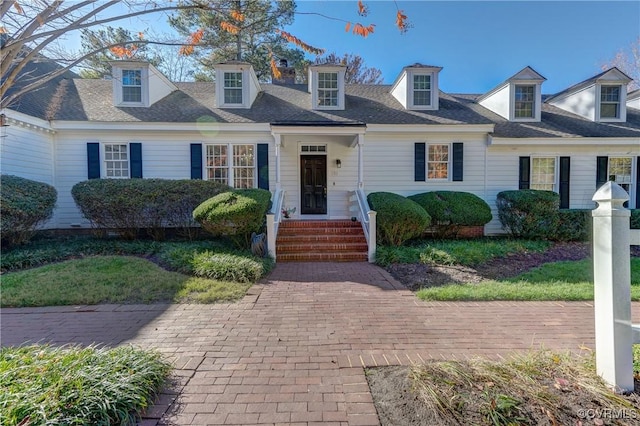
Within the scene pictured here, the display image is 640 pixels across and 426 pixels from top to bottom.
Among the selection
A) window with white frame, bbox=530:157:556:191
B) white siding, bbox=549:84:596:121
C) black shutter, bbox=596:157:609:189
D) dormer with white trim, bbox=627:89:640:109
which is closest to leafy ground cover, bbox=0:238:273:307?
window with white frame, bbox=530:157:556:191

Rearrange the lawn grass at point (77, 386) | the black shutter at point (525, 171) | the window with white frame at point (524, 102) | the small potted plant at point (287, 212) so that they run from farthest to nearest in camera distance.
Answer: the window with white frame at point (524, 102)
the black shutter at point (525, 171)
the small potted plant at point (287, 212)
the lawn grass at point (77, 386)

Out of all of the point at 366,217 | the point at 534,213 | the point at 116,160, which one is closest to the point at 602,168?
the point at 534,213

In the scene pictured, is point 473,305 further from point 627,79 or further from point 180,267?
point 627,79

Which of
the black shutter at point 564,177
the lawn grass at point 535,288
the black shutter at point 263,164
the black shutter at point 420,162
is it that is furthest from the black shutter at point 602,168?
the black shutter at point 263,164

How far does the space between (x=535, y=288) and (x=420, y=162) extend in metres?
6.04

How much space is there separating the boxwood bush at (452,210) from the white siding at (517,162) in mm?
1220

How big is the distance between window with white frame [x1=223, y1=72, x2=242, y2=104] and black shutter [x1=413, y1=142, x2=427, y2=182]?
6.58m

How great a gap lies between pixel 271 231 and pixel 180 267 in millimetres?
2242

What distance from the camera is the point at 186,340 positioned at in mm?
3545

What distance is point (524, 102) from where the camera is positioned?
11.6 metres

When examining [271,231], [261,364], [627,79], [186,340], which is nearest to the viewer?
[261,364]

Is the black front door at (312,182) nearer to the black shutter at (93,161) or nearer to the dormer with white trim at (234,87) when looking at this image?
the dormer with white trim at (234,87)

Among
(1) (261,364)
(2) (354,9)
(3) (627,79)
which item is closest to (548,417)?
(1) (261,364)

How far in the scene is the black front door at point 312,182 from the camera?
35.4 ft
